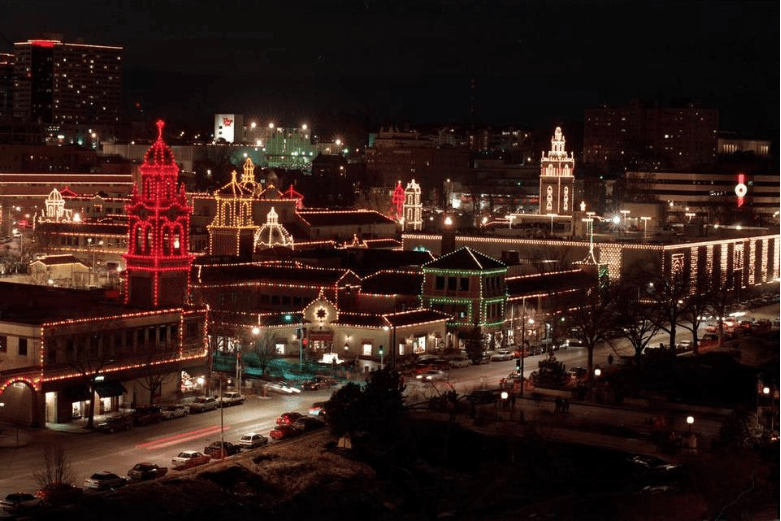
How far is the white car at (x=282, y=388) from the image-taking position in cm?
2708

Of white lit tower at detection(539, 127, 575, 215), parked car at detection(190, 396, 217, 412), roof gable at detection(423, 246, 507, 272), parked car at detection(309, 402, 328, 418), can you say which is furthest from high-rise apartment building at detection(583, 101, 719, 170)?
parked car at detection(190, 396, 217, 412)

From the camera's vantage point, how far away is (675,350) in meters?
32.2

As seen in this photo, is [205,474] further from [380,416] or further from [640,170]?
[640,170]

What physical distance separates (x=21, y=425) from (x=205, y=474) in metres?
4.08

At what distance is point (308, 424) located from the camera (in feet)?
78.8

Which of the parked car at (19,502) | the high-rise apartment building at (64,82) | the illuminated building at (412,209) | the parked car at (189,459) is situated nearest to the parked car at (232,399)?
the parked car at (189,459)

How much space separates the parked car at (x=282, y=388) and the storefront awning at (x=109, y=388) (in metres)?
3.17

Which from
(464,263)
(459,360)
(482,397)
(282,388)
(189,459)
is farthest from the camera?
(464,263)

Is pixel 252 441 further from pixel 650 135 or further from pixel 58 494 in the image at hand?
pixel 650 135

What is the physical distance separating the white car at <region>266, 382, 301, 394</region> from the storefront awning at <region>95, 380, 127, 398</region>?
318cm

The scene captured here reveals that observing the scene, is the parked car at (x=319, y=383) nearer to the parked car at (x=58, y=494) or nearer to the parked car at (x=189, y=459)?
the parked car at (x=189, y=459)

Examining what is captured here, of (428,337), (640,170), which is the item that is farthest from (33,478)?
(640,170)

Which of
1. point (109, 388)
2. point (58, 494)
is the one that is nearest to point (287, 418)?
point (109, 388)

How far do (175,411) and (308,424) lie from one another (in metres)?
2.23
